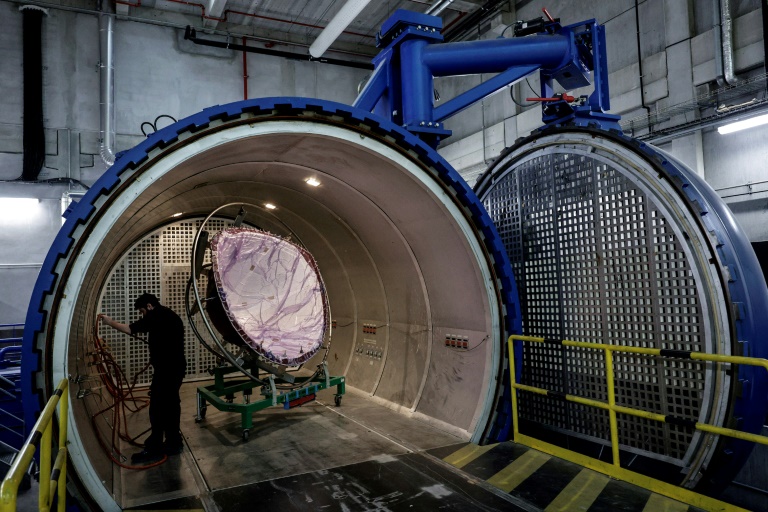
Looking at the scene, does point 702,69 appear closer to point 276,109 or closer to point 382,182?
point 382,182

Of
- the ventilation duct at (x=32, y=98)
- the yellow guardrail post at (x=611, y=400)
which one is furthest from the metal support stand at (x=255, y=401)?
the ventilation duct at (x=32, y=98)

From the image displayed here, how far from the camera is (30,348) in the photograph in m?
3.38

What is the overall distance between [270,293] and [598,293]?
3690mm

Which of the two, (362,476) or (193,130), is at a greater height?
(193,130)

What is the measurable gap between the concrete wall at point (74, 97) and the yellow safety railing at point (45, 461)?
10.1 metres

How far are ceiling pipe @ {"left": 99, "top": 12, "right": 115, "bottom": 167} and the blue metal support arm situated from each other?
8.51 m

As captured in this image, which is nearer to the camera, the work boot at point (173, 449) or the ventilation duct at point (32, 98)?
the work boot at point (173, 449)

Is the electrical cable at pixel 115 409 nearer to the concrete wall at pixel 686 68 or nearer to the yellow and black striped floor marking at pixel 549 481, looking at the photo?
the yellow and black striped floor marking at pixel 549 481

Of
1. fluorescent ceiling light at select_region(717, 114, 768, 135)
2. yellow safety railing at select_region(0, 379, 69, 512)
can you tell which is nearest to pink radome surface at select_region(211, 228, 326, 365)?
yellow safety railing at select_region(0, 379, 69, 512)

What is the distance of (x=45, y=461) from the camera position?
2.62 meters

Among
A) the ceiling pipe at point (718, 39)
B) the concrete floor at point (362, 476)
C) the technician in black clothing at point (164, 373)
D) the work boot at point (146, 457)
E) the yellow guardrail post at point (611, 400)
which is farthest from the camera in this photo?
the ceiling pipe at point (718, 39)

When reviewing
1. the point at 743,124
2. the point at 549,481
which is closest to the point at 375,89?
the point at 549,481

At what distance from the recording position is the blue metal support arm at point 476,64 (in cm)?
550

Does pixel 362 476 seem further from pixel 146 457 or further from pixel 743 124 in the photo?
pixel 743 124
